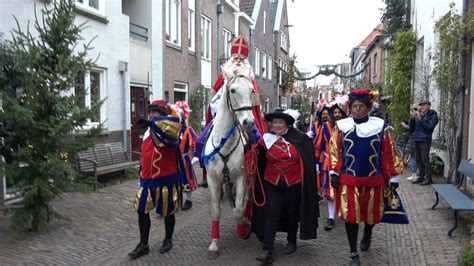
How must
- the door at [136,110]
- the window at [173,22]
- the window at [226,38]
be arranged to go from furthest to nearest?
the window at [226,38] → the window at [173,22] → the door at [136,110]

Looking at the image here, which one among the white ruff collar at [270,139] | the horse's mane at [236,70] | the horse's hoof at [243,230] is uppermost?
the horse's mane at [236,70]

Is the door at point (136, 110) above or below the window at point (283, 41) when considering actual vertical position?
below

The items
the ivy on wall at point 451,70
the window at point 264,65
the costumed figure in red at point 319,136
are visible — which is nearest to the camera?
the costumed figure in red at point 319,136

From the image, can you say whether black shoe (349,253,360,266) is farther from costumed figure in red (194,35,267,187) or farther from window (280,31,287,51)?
window (280,31,287,51)

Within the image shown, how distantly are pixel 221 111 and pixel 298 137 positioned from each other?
0.94m

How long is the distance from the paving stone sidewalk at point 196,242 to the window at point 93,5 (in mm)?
4998

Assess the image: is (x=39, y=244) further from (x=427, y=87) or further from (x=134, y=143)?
(x=427, y=87)

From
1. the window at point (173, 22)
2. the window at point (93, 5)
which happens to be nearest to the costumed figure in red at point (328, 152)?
the window at point (93, 5)

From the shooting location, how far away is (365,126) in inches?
178

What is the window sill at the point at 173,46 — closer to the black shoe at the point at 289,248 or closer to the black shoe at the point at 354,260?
the black shoe at the point at 289,248

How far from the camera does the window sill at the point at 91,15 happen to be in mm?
9672

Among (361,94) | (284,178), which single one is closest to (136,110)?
(284,178)

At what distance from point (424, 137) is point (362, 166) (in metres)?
5.75

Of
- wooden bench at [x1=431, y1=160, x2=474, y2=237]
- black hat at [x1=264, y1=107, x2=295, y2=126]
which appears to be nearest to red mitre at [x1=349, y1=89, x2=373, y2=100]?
black hat at [x1=264, y1=107, x2=295, y2=126]
